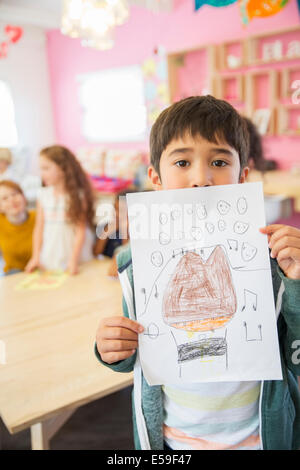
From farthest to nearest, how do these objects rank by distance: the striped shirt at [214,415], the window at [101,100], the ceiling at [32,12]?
the window at [101,100] → the ceiling at [32,12] → the striped shirt at [214,415]

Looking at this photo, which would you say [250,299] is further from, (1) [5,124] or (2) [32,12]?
(2) [32,12]

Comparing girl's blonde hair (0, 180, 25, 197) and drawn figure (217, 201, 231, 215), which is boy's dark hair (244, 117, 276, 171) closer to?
drawn figure (217, 201, 231, 215)

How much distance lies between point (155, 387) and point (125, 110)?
128cm

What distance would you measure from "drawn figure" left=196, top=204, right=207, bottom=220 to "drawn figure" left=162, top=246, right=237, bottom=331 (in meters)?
0.04

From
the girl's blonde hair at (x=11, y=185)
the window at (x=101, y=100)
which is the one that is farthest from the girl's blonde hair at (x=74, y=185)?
the window at (x=101, y=100)

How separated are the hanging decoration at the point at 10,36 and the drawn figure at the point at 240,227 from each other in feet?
1.69

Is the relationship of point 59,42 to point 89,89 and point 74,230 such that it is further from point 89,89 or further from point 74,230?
point 89,89

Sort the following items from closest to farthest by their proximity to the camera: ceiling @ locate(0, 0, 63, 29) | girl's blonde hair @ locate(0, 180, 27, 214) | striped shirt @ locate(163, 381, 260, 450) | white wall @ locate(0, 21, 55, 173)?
striped shirt @ locate(163, 381, 260, 450)
ceiling @ locate(0, 0, 63, 29)
white wall @ locate(0, 21, 55, 173)
girl's blonde hair @ locate(0, 180, 27, 214)

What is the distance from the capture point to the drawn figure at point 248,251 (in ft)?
1.35

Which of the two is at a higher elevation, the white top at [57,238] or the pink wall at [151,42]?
the pink wall at [151,42]

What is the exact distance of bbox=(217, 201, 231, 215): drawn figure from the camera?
404 millimetres

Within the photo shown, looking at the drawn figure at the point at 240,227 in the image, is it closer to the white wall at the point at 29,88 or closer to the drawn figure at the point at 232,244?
the drawn figure at the point at 232,244

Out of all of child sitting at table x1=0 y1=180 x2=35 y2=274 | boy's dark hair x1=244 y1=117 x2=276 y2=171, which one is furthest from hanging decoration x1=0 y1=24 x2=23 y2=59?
child sitting at table x1=0 y1=180 x2=35 y2=274

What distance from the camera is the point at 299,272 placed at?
40 cm
